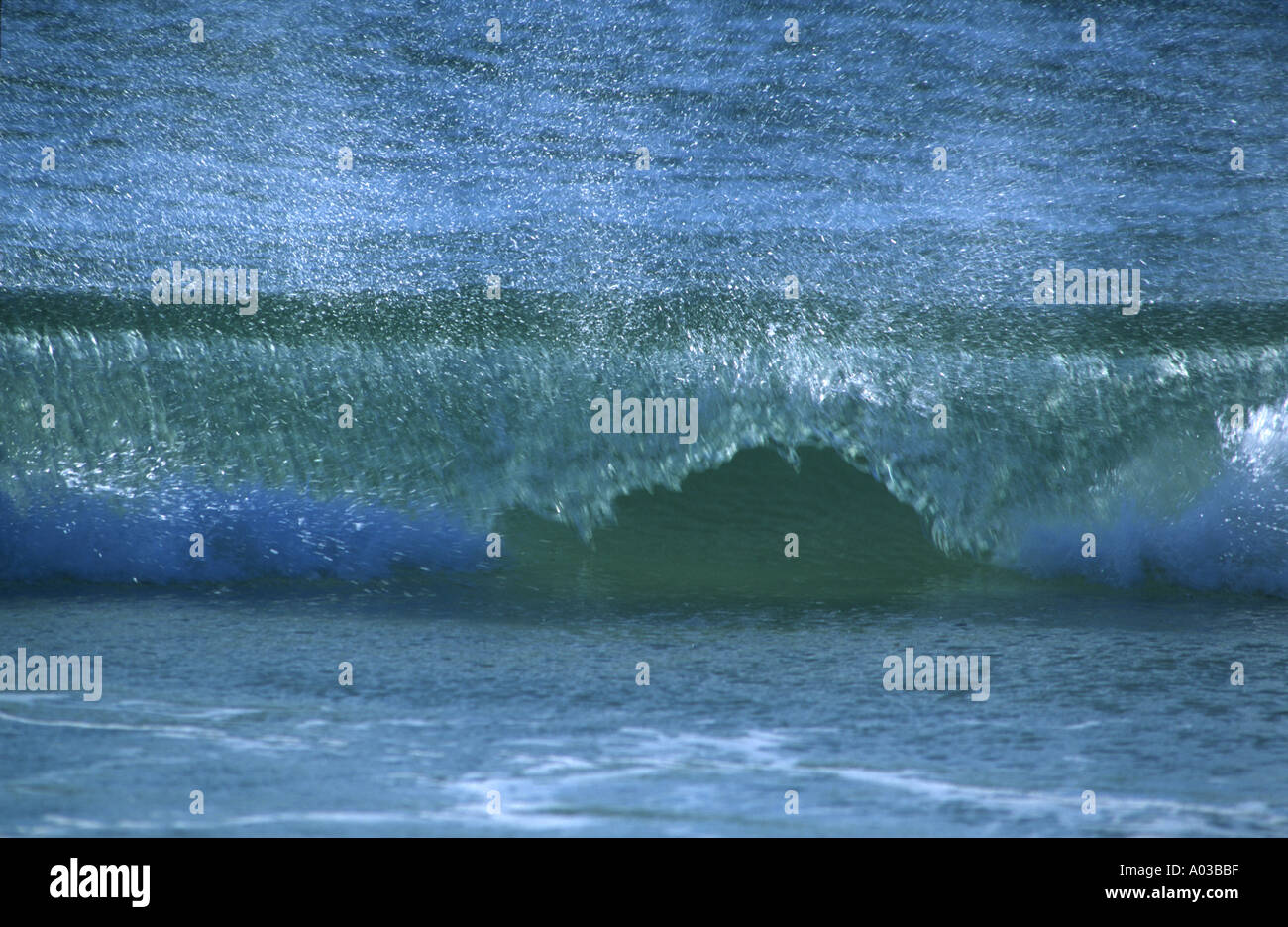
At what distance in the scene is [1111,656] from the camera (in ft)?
8.66

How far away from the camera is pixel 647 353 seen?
4297 mm

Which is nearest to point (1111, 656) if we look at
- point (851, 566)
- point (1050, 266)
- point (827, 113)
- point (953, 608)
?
point (953, 608)

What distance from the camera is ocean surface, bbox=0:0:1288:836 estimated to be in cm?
290

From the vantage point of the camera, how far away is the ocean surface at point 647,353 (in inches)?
114

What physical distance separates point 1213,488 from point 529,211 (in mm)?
2584

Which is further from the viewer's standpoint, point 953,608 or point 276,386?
point 276,386

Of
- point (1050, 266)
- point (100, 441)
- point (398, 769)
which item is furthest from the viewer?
point (1050, 266)

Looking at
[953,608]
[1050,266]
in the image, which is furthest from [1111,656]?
[1050,266]

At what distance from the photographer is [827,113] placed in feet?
15.5
